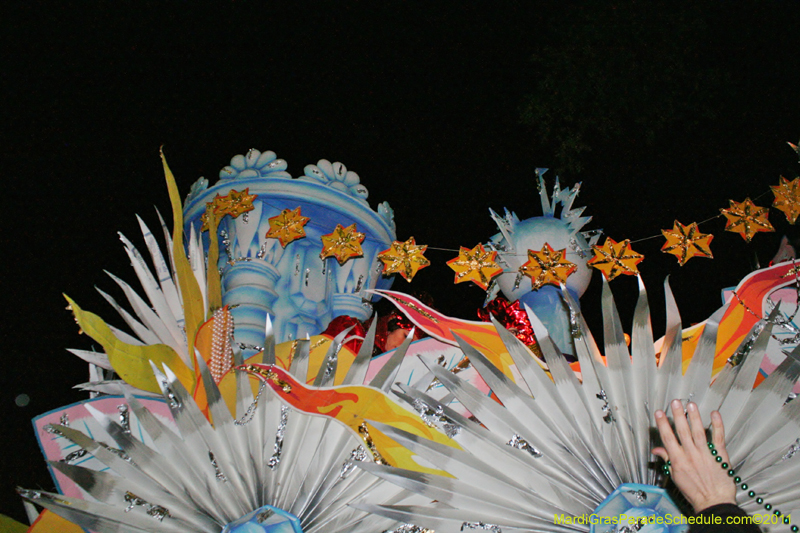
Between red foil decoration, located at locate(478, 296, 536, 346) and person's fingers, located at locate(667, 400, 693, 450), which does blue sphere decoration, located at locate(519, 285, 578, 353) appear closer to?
red foil decoration, located at locate(478, 296, 536, 346)

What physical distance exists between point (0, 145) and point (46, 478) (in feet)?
9.62

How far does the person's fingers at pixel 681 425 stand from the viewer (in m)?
1.50

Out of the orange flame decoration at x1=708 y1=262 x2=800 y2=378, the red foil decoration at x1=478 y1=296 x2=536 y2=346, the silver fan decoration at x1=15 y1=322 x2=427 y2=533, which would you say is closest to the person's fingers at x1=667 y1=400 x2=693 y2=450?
the orange flame decoration at x1=708 y1=262 x2=800 y2=378

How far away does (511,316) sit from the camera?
3738 millimetres

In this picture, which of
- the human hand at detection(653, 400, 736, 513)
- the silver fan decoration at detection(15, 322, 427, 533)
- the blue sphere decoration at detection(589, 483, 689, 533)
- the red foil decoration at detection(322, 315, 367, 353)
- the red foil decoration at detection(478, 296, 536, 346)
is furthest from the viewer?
the red foil decoration at detection(478, 296, 536, 346)

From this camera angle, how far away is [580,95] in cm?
504

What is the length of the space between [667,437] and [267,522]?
3.85 ft

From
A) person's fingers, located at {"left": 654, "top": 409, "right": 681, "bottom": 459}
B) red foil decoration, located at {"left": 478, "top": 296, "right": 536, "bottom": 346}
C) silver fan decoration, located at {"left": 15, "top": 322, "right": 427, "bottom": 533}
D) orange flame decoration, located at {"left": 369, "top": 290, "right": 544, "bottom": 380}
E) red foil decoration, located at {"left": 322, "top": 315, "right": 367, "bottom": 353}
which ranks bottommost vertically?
silver fan decoration, located at {"left": 15, "top": 322, "right": 427, "bottom": 533}

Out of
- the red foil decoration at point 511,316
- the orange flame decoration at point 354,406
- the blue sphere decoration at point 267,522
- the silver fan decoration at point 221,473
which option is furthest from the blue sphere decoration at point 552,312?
the blue sphere decoration at point 267,522

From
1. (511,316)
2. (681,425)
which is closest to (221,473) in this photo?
(681,425)

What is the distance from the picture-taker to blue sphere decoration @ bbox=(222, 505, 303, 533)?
183 centimetres

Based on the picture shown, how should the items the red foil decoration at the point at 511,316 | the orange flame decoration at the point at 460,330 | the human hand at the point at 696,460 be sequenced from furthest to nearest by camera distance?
the red foil decoration at the point at 511,316
the orange flame decoration at the point at 460,330
the human hand at the point at 696,460

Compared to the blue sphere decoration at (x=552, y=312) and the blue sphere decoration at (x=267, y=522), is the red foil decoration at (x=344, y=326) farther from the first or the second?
the blue sphere decoration at (x=267, y=522)

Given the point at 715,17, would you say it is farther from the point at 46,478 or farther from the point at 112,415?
the point at 46,478
